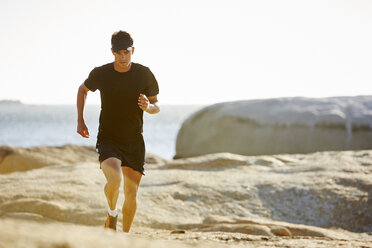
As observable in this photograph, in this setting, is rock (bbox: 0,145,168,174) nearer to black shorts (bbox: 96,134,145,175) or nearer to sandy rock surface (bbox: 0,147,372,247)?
sandy rock surface (bbox: 0,147,372,247)

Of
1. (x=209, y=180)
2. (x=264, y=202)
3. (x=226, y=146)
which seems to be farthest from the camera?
(x=226, y=146)

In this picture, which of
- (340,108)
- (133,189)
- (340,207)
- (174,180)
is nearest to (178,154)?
(340,108)

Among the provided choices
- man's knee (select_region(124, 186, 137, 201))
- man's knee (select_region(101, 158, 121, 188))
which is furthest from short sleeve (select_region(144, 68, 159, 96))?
man's knee (select_region(124, 186, 137, 201))

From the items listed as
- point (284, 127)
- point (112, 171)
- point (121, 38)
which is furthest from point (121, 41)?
point (284, 127)

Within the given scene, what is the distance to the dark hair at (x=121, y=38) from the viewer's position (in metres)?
3.98

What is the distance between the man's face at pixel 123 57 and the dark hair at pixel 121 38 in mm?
79

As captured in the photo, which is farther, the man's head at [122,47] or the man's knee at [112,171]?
the man's head at [122,47]

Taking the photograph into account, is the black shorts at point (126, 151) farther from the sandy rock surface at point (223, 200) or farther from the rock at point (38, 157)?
the rock at point (38, 157)

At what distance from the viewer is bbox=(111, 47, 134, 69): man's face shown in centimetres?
404

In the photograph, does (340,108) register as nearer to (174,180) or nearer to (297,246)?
(174,180)

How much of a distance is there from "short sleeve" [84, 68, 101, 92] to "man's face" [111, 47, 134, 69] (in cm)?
22

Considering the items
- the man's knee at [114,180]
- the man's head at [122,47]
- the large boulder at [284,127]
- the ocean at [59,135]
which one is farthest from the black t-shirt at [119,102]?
the ocean at [59,135]

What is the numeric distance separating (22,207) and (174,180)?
238 cm

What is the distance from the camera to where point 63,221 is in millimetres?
5574
